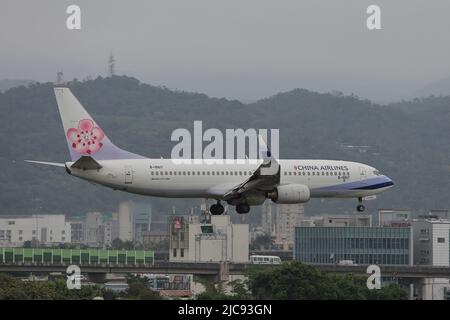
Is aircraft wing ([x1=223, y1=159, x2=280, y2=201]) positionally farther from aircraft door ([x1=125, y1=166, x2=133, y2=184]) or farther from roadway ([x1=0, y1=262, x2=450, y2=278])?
roadway ([x1=0, y1=262, x2=450, y2=278])

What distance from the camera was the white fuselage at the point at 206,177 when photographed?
312ft

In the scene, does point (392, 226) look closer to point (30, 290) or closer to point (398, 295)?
point (398, 295)

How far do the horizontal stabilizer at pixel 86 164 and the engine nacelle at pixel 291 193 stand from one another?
1280 cm

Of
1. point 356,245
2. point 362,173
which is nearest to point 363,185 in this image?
point 362,173

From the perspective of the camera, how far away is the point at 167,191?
96562mm

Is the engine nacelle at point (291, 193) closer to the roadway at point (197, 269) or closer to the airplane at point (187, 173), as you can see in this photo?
the airplane at point (187, 173)

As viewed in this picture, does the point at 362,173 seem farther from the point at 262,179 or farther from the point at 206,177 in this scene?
the point at 206,177

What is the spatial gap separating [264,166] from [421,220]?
9134 cm

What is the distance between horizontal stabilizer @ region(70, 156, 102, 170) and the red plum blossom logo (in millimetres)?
3194

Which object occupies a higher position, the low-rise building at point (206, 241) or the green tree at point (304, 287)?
the low-rise building at point (206, 241)

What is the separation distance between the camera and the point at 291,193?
9731 centimetres

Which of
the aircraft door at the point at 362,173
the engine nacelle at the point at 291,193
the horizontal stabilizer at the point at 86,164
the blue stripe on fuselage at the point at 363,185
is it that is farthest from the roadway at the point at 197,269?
the horizontal stabilizer at the point at 86,164
